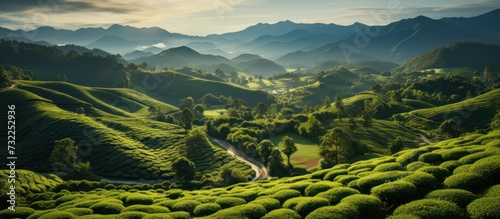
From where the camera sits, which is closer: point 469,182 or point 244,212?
point 469,182

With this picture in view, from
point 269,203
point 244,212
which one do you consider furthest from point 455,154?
point 244,212

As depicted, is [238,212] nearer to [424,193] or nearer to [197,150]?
[424,193]

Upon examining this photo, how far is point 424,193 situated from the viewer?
27141 millimetres

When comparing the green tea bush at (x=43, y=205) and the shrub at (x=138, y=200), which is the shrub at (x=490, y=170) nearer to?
the shrub at (x=138, y=200)

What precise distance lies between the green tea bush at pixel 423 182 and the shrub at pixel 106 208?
30.9 metres

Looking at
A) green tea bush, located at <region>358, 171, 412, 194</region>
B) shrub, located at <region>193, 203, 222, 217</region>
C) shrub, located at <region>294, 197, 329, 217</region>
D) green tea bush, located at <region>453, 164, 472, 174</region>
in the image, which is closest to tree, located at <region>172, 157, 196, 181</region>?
shrub, located at <region>193, 203, 222, 217</region>

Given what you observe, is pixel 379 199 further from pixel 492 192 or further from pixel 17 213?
pixel 17 213

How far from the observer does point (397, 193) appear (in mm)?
26344

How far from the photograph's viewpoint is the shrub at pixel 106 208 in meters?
34.9

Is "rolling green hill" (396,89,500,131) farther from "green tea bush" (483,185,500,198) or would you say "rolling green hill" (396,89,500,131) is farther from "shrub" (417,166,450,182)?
"green tea bush" (483,185,500,198)

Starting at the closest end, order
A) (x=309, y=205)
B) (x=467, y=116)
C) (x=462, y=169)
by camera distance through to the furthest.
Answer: (x=309, y=205), (x=462, y=169), (x=467, y=116)

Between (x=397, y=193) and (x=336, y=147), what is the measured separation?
66844mm

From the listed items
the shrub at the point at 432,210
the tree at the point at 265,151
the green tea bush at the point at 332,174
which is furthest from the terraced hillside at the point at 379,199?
the tree at the point at 265,151

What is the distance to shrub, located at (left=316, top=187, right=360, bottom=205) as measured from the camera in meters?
28.7
